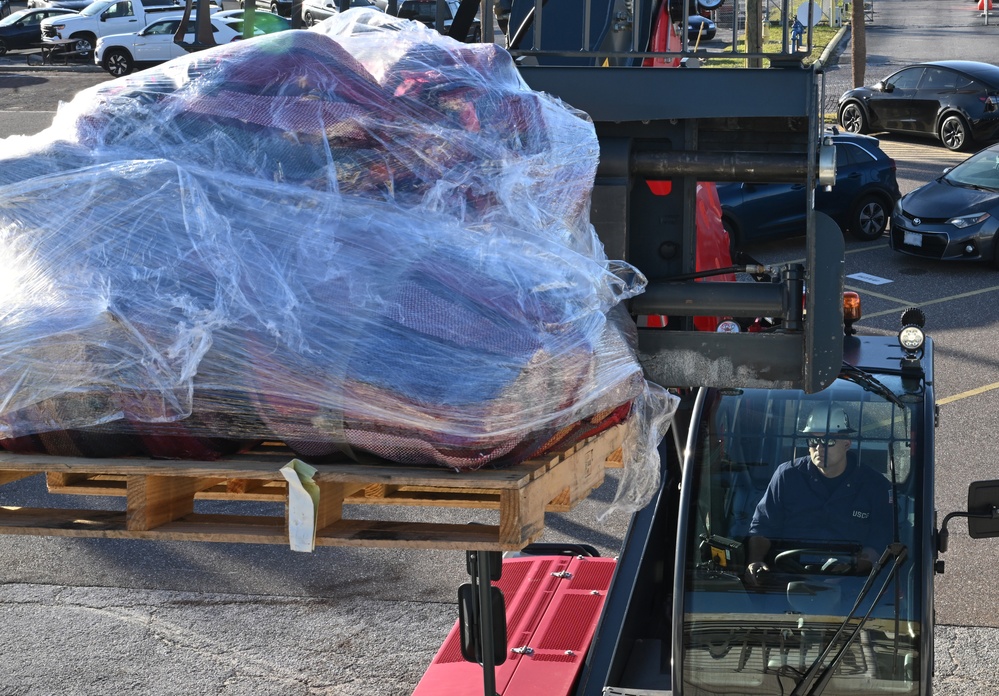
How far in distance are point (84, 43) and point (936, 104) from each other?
938 inches

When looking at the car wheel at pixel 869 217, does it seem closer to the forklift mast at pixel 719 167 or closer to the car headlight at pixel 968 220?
the car headlight at pixel 968 220

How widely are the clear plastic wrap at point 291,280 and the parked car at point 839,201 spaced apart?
12361mm

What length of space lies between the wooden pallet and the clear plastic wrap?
0.07 meters

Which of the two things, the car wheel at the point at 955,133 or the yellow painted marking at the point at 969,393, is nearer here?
the yellow painted marking at the point at 969,393

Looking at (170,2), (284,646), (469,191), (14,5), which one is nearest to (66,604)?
(284,646)

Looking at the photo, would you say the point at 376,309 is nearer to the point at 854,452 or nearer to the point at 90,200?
the point at 90,200

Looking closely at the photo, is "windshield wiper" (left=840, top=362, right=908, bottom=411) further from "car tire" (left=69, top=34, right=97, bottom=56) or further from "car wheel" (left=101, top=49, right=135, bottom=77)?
"car tire" (left=69, top=34, right=97, bottom=56)

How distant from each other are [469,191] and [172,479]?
110 centimetres

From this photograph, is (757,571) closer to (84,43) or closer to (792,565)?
(792,565)

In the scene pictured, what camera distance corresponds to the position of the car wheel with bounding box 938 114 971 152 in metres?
20.4

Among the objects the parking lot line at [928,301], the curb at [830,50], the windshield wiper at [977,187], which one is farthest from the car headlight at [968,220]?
the curb at [830,50]

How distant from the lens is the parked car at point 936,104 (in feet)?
66.0

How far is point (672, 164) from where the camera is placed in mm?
3871

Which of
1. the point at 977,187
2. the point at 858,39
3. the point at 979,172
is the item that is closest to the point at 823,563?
the point at 977,187
